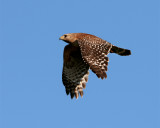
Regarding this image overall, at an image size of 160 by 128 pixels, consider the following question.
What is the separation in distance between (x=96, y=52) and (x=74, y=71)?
6.63 feet

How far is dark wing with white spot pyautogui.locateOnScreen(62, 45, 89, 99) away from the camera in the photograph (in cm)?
1544

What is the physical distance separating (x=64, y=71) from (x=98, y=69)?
2.97m

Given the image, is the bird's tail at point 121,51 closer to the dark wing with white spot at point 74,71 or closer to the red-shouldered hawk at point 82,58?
the red-shouldered hawk at point 82,58

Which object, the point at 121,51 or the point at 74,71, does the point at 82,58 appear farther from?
the point at 74,71

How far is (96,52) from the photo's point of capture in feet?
45.3

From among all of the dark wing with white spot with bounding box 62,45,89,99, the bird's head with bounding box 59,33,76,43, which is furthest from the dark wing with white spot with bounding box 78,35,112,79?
the dark wing with white spot with bounding box 62,45,89,99

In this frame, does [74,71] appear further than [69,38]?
Yes

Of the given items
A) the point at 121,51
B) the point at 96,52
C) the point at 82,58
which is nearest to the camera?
the point at 82,58

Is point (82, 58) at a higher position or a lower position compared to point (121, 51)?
lower

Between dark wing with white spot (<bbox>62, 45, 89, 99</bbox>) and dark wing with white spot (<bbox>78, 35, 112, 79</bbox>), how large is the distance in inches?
38.1

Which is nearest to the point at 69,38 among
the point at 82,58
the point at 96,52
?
the point at 96,52

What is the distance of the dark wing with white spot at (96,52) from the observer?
1322 cm

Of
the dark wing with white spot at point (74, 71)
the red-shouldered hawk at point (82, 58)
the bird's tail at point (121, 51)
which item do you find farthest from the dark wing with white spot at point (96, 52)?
the dark wing with white spot at point (74, 71)

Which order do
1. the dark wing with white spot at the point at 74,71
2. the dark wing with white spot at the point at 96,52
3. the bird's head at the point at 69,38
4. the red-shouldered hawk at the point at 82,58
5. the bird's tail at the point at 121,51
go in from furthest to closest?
the dark wing with white spot at the point at 74,71 < the bird's head at the point at 69,38 < the bird's tail at the point at 121,51 < the red-shouldered hawk at the point at 82,58 < the dark wing with white spot at the point at 96,52
